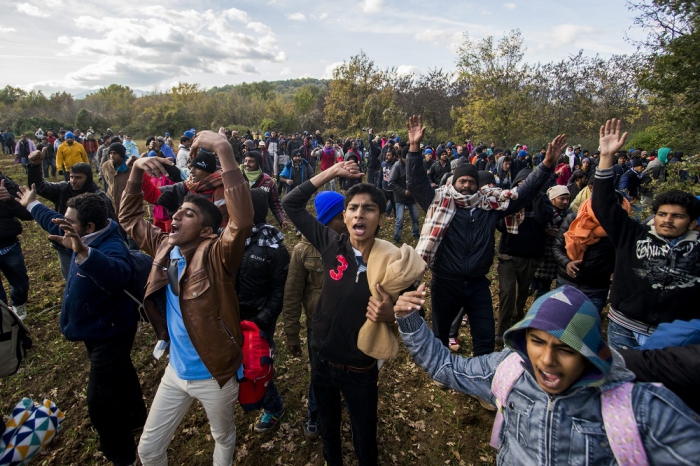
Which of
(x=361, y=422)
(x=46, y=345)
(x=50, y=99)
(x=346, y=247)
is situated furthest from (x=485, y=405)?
(x=50, y=99)

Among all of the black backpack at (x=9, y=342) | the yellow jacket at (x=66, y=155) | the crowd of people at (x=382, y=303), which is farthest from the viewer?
the yellow jacket at (x=66, y=155)

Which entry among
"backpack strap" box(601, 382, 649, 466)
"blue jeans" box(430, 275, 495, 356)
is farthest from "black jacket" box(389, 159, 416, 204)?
"backpack strap" box(601, 382, 649, 466)

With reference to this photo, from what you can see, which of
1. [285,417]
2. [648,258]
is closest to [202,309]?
[285,417]

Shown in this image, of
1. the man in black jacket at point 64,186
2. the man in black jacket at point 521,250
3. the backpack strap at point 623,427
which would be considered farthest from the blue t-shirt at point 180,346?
the man in black jacket at point 521,250

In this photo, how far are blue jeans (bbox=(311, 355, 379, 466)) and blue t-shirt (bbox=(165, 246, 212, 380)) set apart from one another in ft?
2.65

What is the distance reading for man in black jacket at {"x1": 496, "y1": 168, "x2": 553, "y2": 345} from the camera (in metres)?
4.53

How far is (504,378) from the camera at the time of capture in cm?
167

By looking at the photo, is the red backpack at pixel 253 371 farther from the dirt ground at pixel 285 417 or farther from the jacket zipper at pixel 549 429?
the jacket zipper at pixel 549 429

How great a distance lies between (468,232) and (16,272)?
6.04 m

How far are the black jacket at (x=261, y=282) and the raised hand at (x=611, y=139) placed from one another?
9.31 ft

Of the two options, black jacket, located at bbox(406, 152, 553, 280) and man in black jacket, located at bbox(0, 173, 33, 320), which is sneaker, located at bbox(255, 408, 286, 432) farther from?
man in black jacket, located at bbox(0, 173, 33, 320)

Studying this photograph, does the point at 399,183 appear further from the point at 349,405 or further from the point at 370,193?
the point at 349,405

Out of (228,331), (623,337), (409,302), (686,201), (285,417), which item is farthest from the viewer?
(285,417)

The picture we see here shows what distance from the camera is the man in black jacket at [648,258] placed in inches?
110
